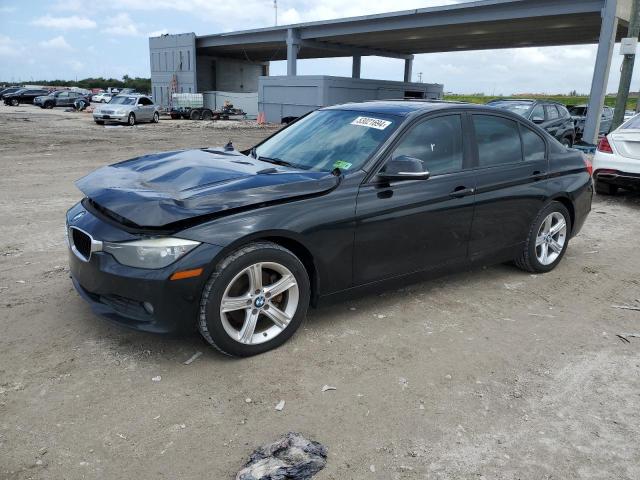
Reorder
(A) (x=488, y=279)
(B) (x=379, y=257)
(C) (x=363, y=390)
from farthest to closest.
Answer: (A) (x=488, y=279)
(B) (x=379, y=257)
(C) (x=363, y=390)

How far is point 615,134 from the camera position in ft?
29.2

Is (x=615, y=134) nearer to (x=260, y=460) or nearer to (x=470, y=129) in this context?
(x=470, y=129)

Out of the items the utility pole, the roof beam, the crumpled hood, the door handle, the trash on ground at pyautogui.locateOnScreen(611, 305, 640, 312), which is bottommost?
the trash on ground at pyautogui.locateOnScreen(611, 305, 640, 312)

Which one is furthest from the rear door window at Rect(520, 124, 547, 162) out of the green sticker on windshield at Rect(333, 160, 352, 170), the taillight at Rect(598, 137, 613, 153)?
the taillight at Rect(598, 137, 613, 153)

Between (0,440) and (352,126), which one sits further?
(352,126)

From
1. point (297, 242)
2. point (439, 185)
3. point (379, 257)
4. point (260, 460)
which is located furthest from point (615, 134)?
point (260, 460)

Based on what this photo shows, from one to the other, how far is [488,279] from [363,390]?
8.18 ft

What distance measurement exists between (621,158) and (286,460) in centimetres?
827

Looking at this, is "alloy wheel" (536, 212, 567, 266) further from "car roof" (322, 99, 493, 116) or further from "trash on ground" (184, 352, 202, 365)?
"trash on ground" (184, 352, 202, 365)

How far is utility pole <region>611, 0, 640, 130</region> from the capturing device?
13.8 meters

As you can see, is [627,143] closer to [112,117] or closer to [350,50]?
[112,117]

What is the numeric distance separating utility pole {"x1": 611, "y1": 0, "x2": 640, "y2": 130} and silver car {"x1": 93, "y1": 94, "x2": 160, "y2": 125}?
22.7 metres

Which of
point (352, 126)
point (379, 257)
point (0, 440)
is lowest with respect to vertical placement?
point (0, 440)

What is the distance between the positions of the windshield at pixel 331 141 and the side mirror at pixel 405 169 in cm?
22
